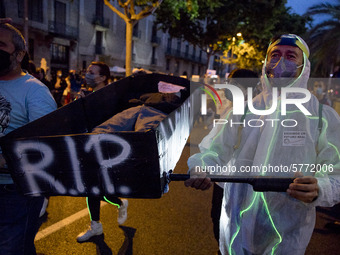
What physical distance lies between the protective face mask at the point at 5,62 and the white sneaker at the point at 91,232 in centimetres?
196

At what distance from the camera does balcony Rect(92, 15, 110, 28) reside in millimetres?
28420

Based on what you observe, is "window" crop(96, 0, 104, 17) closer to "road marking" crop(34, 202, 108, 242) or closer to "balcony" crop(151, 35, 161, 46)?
"balcony" crop(151, 35, 161, 46)

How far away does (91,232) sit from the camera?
132 inches

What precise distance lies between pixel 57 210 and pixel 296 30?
1393 inches

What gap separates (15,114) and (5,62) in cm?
37

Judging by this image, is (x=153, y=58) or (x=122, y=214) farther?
(x=153, y=58)

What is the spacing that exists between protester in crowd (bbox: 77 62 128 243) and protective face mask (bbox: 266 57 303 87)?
2142 millimetres

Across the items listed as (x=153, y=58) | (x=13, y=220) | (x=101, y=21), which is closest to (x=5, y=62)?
(x=13, y=220)

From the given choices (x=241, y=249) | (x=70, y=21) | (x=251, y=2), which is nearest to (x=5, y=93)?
(x=241, y=249)

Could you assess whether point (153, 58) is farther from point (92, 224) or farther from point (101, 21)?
point (92, 224)

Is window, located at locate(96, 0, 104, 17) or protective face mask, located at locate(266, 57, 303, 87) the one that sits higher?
window, located at locate(96, 0, 104, 17)

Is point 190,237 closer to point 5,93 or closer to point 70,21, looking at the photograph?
point 5,93

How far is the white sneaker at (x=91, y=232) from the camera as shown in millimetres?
3308

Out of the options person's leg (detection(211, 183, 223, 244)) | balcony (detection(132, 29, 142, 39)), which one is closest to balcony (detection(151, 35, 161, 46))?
balcony (detection(132, 29, 142, 39))
